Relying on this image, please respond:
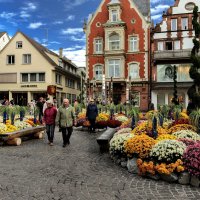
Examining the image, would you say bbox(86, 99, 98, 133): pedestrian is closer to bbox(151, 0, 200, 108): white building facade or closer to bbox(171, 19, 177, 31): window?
bbox(151, 0, 200, 108): white building facade

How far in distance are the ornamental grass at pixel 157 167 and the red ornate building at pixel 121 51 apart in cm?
3152

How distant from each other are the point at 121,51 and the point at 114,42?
176cm

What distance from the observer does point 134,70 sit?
39.9 m

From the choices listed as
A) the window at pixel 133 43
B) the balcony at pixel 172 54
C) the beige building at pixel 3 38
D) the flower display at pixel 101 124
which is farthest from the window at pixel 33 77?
the flower display at pixel 101 124

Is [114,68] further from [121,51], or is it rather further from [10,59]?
[10,59]

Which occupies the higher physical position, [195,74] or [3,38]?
[3,38]

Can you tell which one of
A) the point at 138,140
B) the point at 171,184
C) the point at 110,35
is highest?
the point at 110,35

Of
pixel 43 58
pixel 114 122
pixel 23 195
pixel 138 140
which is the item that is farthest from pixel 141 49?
pixel 23 195

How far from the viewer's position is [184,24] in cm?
3822

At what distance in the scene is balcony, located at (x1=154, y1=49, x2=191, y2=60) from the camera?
37.3 metres

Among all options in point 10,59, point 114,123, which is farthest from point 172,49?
point 10,59

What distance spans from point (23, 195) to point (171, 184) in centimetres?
317

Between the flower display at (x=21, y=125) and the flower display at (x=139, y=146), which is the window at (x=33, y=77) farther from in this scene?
the flower display at (x=139, y=146)

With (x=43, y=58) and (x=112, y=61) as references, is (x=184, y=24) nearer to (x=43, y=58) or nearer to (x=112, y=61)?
(x=112, y=61)
